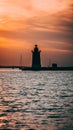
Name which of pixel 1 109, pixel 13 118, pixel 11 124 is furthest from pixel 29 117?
pixel 1 109

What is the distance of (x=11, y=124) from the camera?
20.0m

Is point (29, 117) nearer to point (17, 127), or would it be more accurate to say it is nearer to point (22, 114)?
point (22, 114)

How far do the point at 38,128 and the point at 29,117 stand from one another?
3.65 metres

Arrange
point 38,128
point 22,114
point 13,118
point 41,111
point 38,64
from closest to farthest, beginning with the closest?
1. point 38,128
2. point 13,118
3. point 22,114
4. point 41,111
5. point 38,64

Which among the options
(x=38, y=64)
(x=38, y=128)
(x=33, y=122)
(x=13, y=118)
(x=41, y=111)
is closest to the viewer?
(x=38, y=128)

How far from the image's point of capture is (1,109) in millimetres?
26750

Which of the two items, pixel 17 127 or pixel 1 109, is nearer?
pixel 17 127

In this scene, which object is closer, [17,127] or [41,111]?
[17,127]

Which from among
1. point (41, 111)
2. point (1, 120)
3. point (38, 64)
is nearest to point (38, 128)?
point (1, 120)

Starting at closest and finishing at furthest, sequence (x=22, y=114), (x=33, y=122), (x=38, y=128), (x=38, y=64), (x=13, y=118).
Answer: (x=38, y=128) → (x=33, y=122) → (x=13, y=118) → (x=22, y=114) → (x=38, y=64)

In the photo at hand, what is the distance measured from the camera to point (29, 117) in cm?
2255

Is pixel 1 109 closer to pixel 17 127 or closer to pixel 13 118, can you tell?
pixel 13 118

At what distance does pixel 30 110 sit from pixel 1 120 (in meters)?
5.14

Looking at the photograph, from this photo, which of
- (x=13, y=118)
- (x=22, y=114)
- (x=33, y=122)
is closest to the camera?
(x=33, y=122)
